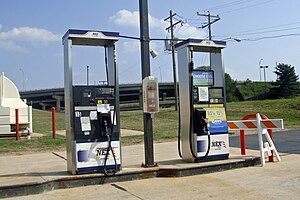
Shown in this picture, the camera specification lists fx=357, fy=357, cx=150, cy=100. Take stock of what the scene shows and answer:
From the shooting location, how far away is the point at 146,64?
8.07 metres

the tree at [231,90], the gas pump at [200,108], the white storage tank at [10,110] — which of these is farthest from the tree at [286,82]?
the gas pump at [200,108]

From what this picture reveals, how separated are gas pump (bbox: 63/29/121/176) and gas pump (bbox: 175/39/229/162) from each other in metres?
1.77

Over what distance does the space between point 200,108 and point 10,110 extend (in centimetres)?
1102

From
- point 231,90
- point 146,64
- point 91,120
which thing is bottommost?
point 91,120

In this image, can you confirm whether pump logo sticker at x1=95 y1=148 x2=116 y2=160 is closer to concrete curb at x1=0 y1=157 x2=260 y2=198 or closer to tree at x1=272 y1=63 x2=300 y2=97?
concrete curb at x1=0 y1=157 x2=260 y2=198

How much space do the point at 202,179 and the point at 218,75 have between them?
290 cm

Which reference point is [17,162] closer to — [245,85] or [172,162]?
[172,162]

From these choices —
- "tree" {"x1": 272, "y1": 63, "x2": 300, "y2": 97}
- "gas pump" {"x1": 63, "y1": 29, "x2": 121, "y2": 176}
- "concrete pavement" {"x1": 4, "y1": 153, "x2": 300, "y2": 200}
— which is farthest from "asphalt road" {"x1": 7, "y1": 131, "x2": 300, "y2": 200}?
"tree" {"x1": 272, "y1": 63, "x2": 300, "y2": 97}

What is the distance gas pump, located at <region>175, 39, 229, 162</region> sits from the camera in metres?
8.30

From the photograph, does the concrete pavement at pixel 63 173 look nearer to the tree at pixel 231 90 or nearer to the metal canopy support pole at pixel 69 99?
the metal canopy support pole at pixel 69 99

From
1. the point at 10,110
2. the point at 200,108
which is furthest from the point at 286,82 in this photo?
the point at 200,108

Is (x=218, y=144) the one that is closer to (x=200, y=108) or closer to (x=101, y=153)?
(x=200, y=108)

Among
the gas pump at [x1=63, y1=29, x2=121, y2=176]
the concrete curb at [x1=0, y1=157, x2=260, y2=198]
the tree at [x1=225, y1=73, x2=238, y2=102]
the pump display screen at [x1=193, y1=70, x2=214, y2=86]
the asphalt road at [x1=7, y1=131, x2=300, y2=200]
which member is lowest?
the asphalt road at [x1=7, y1=131, x2=300, y2=200]

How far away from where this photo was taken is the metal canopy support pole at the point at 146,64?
799 centimetres
